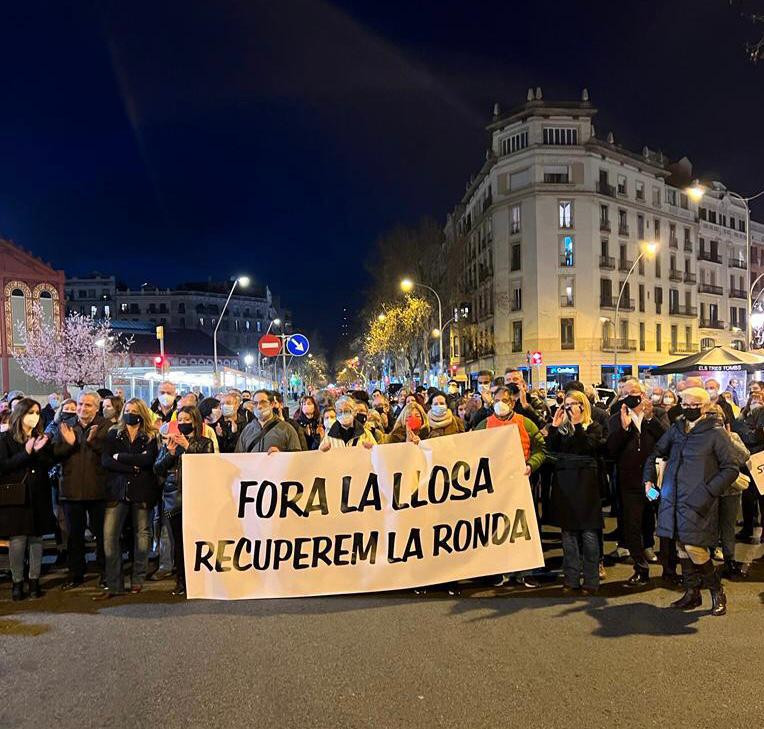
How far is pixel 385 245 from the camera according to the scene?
4466cm

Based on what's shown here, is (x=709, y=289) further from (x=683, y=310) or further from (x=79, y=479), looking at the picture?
(x=79, y=479)

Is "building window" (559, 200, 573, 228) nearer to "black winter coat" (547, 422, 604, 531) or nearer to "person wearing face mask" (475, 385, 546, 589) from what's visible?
"person wearing face mask" (475, 385, 546, 589)

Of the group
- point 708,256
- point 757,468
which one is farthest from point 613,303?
point 757,468

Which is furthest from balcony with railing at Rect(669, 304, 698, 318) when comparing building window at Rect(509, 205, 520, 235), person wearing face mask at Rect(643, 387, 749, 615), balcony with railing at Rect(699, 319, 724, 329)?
person wearing face mask at Rect(643, 387, 749, 615)

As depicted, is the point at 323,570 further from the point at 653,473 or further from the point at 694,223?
the point at 694,223

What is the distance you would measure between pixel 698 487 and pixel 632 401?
4.92 ft

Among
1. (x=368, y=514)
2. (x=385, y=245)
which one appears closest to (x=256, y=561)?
(x=368, y=514)

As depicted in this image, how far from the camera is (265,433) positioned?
6977 millimetres

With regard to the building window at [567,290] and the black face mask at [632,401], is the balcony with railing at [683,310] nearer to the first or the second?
the building window at [567,290]

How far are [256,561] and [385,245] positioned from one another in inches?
1581

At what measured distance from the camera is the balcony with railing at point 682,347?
185ft

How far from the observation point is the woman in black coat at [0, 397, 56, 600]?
596 centimetres

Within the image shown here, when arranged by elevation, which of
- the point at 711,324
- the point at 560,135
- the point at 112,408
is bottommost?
the point at 112,408

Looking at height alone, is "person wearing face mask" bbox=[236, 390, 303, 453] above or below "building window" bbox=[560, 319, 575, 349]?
below
